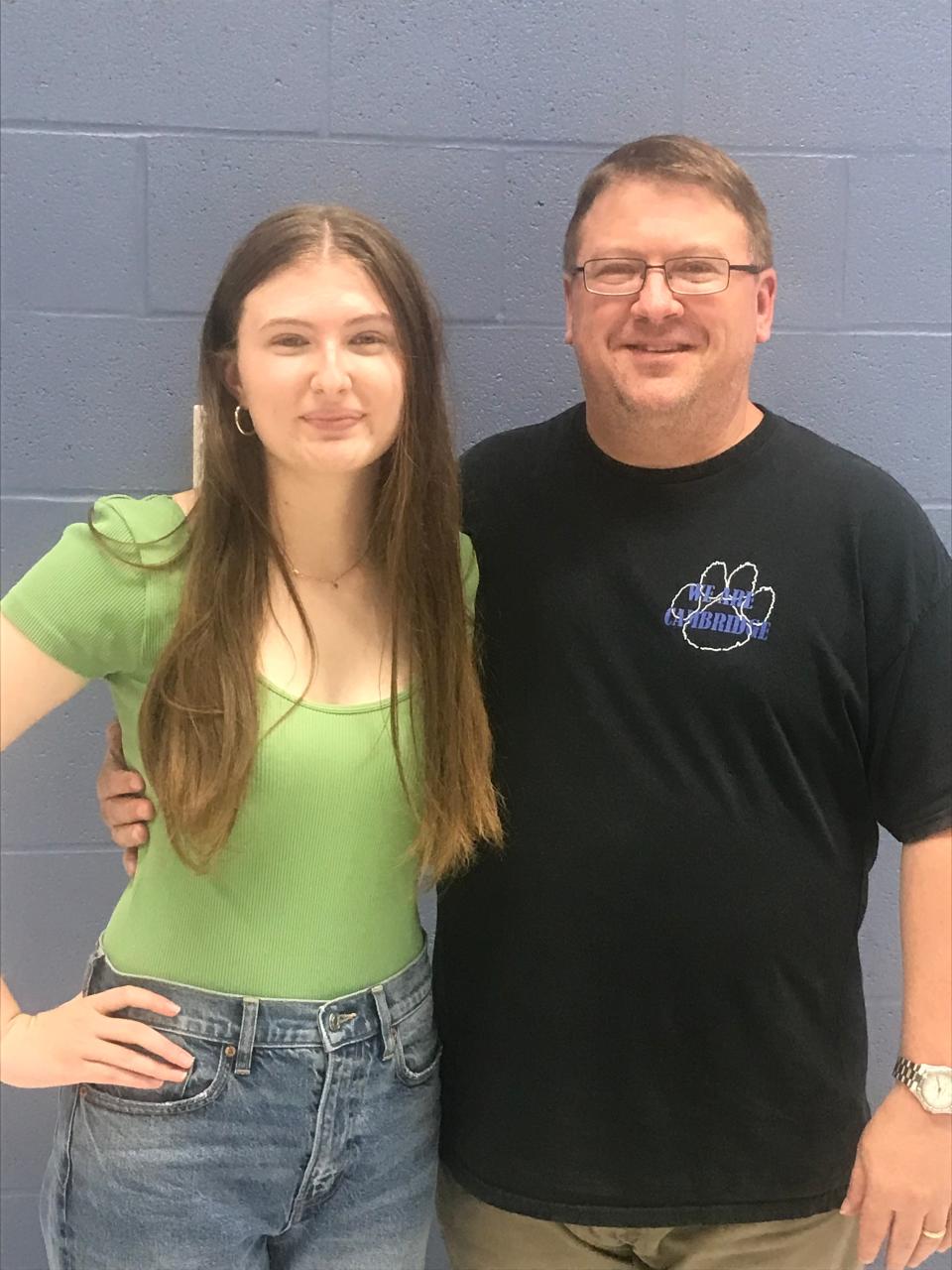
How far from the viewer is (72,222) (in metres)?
1.28

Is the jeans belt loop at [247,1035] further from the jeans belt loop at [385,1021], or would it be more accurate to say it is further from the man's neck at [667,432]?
the man's neck at [667,432]

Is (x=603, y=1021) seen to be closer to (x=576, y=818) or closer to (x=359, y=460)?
(x=576, y=818)

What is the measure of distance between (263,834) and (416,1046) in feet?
0.90

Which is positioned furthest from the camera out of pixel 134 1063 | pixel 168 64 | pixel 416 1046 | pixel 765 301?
pixel 168 64

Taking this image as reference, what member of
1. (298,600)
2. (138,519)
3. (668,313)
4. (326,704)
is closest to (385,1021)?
(326,704)

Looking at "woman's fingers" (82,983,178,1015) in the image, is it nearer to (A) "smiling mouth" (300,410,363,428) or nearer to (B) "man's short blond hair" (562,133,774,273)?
(A) "smiling mouth" (300,410,363,428)

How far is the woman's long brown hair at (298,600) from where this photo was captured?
0.96 m

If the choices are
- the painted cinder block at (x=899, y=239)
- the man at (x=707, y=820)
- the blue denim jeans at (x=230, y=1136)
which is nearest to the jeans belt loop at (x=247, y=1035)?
the blue denim jeans at (x=230, y=1136)

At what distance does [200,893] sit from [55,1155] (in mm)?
297

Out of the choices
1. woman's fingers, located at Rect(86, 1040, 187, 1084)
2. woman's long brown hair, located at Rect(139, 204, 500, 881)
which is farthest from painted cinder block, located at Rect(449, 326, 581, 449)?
woman's fingers, located at Rect(86, 1040, 187, 1084)

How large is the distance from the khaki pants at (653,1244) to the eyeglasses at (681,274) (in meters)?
1.00

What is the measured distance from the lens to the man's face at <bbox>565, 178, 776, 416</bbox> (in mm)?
1088

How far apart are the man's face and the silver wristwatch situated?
728 millimetres

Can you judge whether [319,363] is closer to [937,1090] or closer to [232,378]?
[232,378]
